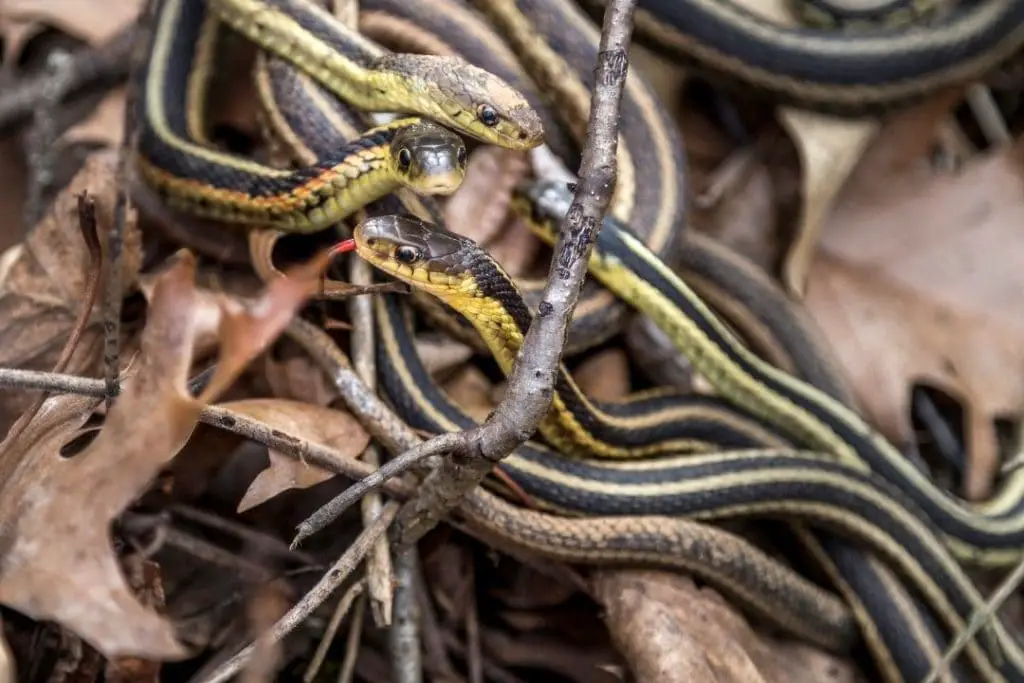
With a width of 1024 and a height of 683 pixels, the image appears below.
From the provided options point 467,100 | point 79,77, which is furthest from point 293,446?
point 79,77

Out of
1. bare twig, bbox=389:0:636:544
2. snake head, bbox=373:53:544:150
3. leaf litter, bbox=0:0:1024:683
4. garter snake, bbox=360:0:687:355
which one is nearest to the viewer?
leaf litter, bbox=0:0:1024:683

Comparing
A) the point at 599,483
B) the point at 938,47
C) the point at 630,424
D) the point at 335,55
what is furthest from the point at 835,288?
the point at 335,55

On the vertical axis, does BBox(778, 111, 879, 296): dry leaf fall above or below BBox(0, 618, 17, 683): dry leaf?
above

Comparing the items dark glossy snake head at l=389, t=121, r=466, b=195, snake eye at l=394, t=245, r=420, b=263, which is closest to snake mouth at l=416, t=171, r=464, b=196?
dark glossy snake head at l=389, t=121, r=466, b=195

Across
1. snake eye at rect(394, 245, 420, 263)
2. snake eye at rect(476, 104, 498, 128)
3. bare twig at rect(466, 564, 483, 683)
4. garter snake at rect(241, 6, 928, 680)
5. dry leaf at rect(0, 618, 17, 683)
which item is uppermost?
snake eye at rect(476, 104, 498, 128)

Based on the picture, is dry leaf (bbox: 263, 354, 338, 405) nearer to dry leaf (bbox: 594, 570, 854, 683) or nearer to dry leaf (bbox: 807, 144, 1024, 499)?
dry leaf (bbox: 594, 570, 854, 683)
